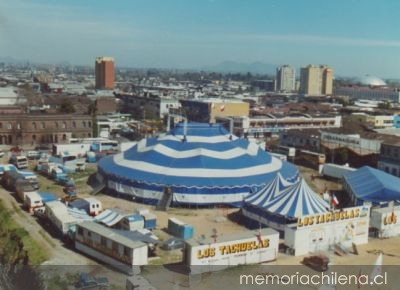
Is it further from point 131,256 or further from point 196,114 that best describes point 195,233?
point 196,114

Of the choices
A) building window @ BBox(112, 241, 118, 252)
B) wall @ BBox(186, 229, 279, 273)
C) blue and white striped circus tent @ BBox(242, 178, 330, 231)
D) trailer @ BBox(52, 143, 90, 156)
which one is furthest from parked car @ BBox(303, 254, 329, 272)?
trailer @ BBox(52, 143, 90, 156)

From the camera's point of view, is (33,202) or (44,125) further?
(44,125)

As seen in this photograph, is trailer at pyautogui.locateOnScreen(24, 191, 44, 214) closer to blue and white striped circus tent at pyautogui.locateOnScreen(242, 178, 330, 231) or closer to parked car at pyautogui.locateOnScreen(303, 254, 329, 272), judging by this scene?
blue and white striped circus tent at pyautogui.locateOnScreen(242, 178, 330, 231)

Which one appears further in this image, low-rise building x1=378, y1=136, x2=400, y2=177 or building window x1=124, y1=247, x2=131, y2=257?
low-rise building x1=378, y1=136, x2=400, y2=177

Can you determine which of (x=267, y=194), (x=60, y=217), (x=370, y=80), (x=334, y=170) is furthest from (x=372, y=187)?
(x=370, y=80)

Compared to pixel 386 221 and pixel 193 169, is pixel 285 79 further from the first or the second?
pixel 386 221

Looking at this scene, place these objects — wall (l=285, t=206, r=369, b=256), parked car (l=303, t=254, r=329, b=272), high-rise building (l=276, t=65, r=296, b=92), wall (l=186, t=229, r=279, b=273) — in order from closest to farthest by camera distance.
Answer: wall (l=186, t=229, r=279, b=273) → parked car (l=303, t=254, r=329, b=272) → wall (l=285, t=206, r=369, b=256) → high-rise building (l=276, t=65, r=296, b=92)
